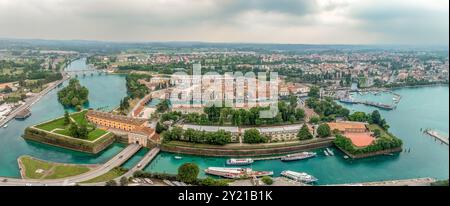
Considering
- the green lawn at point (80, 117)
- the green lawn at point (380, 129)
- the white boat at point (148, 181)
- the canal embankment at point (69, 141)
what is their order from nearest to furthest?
the white boat at point (148, 181)
the canal embankment at point (69, 141)
the green lawn at point (380, 129)
the green lawn at point (80, 117)

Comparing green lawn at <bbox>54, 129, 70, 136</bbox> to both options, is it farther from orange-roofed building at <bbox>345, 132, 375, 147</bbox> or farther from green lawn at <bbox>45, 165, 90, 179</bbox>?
orange-roofed building at <bbox>345, 132, 375, 147</bbox>

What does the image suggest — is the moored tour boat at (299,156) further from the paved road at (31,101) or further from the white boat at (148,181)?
the paved road at (31,101)

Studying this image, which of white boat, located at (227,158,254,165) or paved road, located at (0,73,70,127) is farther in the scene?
paved road, located at (0,73,70,127)

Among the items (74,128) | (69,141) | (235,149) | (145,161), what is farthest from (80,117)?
(235,149)

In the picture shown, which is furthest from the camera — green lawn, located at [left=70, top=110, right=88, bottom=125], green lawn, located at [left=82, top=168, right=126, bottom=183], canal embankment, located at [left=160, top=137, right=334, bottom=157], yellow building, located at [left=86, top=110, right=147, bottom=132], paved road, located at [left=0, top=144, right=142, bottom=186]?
green lawn, located at [left=70, top=110, right=88, bottom=125]

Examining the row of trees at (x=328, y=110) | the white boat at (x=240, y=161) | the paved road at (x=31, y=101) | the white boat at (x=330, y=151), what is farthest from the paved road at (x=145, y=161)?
the row of trees at (x=328, y=110)

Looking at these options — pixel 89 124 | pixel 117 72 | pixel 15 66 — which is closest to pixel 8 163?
pixel 89 124

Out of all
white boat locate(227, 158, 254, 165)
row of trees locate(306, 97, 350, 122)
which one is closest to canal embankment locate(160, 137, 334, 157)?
white boat locate(227, 158, 254, 165)
